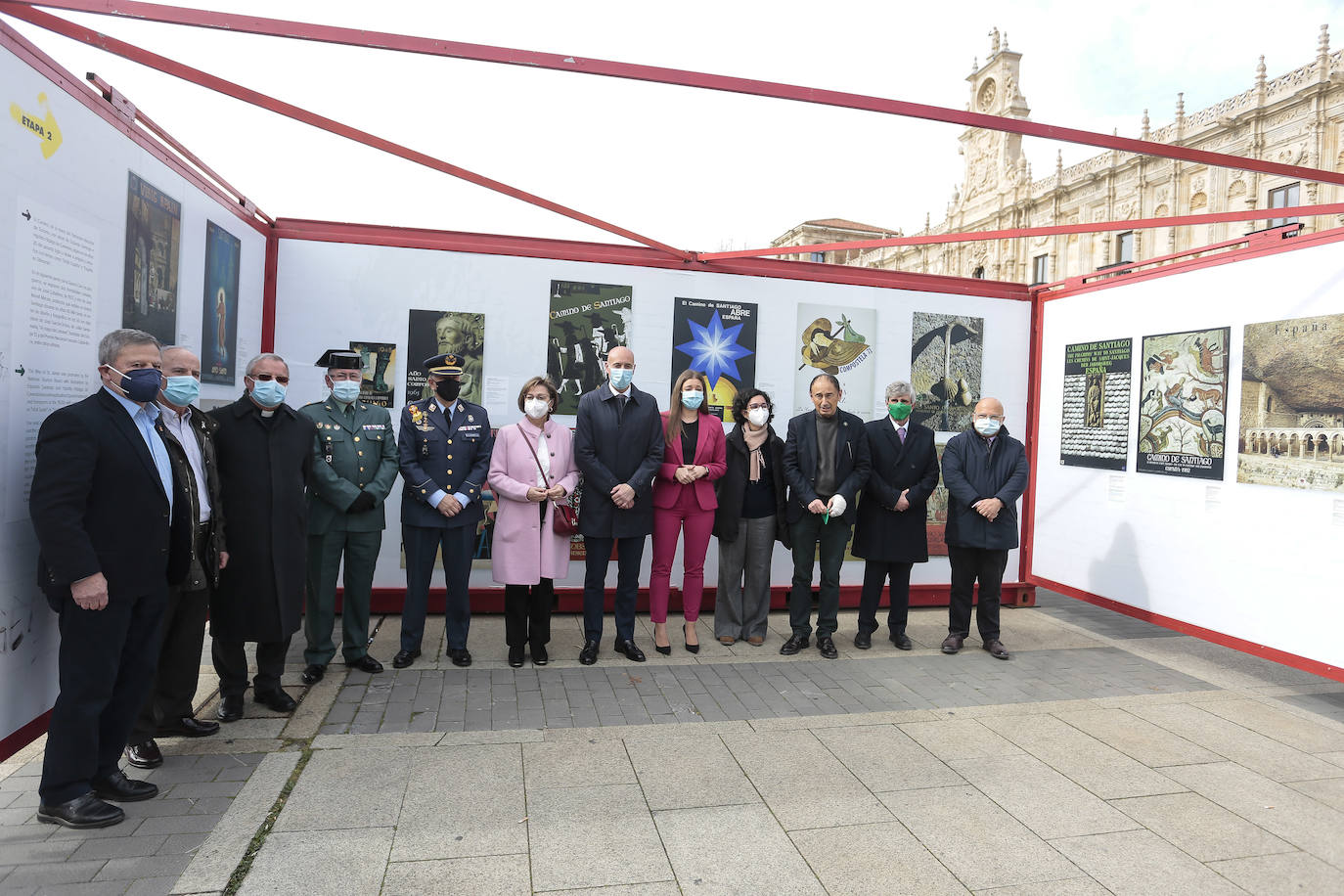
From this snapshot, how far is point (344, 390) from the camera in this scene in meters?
4.90

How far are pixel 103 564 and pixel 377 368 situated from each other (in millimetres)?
3299

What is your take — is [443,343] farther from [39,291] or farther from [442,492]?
[39,291]

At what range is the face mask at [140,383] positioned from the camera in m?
3.11

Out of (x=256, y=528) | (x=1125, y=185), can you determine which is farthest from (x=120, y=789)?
(x=1125, y=185)

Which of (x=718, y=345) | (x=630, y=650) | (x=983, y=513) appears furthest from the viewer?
(x=718, y=345)

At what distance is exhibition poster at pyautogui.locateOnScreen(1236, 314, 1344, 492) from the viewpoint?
15.5ft

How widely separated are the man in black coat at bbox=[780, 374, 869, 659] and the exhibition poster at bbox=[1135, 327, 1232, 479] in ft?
7.47

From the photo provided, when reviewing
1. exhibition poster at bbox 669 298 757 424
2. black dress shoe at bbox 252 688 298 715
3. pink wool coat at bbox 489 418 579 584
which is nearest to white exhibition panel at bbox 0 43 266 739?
black dress shoe at bbox 252 688 298 715

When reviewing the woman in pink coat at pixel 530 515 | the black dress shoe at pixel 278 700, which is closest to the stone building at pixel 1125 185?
the woman in pink coat at pixel 530 515

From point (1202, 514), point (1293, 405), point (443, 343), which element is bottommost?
point (1202, 514)

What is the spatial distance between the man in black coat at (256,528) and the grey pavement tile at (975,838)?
3.17 metres

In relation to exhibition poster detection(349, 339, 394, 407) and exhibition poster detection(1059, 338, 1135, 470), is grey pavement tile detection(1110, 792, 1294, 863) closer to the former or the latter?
exhibition poster detection(1059, 338, 1135, 470)

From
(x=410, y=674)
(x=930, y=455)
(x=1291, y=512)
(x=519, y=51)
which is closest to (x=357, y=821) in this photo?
(x=410, y=674)

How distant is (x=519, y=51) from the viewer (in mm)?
3635
